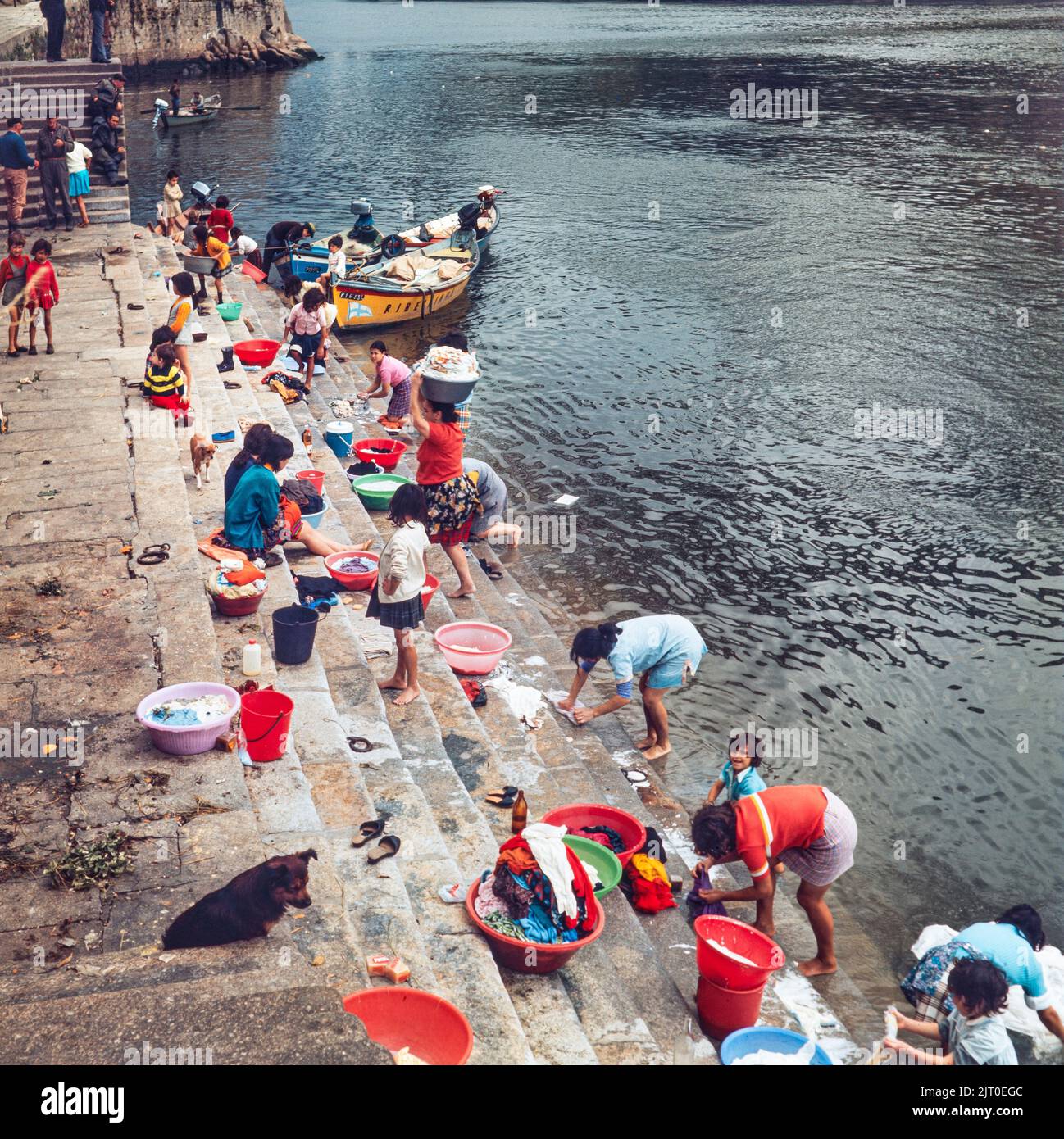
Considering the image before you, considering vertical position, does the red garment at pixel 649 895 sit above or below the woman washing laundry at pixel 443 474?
below

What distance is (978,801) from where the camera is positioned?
9.60 metres

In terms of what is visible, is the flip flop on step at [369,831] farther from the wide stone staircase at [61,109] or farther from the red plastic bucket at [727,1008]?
the wide stone staircase at [61,109]

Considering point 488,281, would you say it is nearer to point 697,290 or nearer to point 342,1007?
point 697,290

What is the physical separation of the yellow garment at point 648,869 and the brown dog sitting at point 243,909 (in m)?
2.81

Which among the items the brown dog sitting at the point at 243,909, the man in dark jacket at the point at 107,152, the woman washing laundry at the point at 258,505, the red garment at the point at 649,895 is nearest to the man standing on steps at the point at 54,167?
the man in dark jacket at the point at 107,152

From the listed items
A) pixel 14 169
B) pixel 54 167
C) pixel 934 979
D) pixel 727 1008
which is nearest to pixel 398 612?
pixel 727 1008

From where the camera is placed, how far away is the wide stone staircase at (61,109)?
21.0 metres

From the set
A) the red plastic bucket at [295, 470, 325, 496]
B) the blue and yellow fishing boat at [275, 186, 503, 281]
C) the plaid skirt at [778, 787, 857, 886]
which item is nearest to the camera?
the plaid skirt at [778, 787, 857, 886]

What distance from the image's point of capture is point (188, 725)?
6410 mm

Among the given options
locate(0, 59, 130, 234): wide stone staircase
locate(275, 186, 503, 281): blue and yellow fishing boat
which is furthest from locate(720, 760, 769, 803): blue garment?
locate(0, 59, 130, 234): wide stone staircase

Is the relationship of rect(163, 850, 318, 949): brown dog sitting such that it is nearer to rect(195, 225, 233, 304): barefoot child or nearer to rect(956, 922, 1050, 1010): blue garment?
rect(956, 922, 1050, 1010): blue garment

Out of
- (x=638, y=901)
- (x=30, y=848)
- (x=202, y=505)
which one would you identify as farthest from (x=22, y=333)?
(x=638, y=901)

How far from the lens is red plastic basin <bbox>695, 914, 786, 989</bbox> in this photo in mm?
6020

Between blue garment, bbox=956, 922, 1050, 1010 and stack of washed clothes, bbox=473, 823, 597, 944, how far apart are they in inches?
98.7
